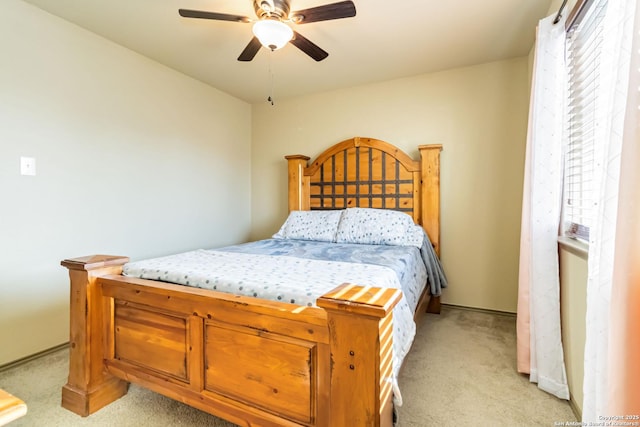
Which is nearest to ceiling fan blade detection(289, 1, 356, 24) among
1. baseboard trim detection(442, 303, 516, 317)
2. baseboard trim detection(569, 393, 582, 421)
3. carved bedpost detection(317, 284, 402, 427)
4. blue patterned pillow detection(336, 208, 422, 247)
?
carved bedpost detection(317, 284, 402, 427)

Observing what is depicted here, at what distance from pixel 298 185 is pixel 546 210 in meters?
2.39

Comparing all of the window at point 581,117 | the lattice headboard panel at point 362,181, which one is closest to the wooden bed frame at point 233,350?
the window at point 581,117

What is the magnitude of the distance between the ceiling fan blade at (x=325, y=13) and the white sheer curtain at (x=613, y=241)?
43.9 inches

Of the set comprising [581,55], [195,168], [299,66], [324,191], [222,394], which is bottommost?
[222,394]

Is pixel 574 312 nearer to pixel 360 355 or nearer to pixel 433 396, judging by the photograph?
pixel 433 396

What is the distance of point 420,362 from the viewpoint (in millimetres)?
2029

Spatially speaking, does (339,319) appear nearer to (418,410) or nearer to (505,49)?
(418,410)

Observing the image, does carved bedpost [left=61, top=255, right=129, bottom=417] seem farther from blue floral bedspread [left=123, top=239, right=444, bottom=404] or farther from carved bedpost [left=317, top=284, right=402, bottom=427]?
carved bedpost [left=317, top=284, right=402, bottom=427]

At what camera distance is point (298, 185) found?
11.7 feet

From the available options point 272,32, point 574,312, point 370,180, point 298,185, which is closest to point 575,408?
point 574,312

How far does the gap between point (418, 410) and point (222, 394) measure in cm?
97

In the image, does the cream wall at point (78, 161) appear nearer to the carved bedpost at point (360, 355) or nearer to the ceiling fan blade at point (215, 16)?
the ceiling fan blade at point (215, 16)

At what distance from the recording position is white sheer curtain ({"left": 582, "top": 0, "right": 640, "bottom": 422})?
0.80 metres

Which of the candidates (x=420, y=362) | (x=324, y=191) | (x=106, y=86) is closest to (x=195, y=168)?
(x=106, y=86)
